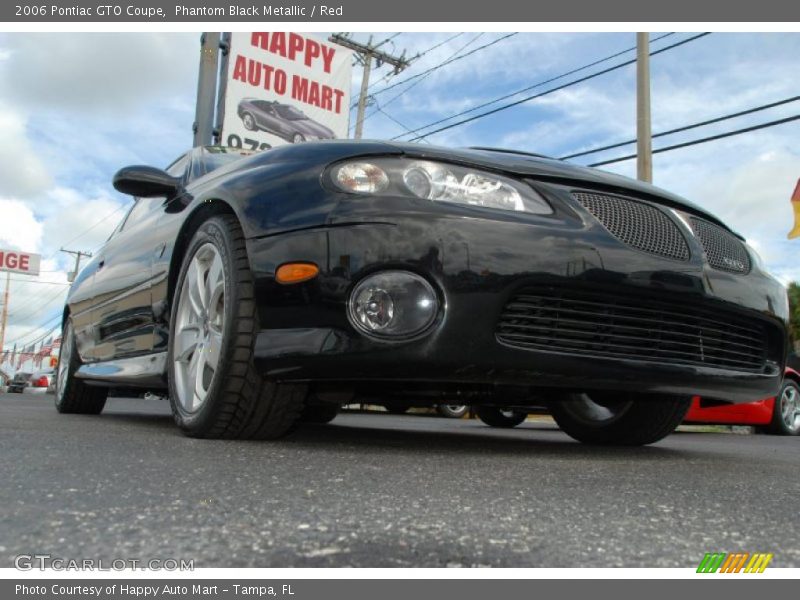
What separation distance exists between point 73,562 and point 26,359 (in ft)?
247

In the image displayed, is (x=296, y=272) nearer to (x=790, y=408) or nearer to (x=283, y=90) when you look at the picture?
(x=790, y=408)

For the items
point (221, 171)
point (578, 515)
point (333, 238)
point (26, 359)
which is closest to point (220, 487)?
point (578, 515)

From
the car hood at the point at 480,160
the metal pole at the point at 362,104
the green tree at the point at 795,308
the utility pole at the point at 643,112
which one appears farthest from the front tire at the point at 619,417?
the metal pole at the point at 362,104

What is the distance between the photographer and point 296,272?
221 centimetres

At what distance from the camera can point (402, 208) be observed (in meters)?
2.15

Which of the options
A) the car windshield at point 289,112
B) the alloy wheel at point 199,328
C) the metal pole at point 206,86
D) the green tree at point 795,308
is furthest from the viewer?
the green tree at point 795,308

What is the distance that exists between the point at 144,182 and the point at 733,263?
245 cm

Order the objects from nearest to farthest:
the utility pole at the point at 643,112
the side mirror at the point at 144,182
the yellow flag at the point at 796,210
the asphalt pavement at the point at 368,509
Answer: the asphalt pavement at the point at 368,509 < the side mirror at the point at 144,182 < the utility pole at the point at 643,112 < the yellow flag at the point at 796,210

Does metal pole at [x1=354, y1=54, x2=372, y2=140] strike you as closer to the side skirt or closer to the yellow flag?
the yellow flag

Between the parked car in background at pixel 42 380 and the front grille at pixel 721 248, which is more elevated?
→ the front grille at pixel 721 248

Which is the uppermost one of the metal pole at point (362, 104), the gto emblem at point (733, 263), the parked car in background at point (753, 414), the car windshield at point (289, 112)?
the metal pole at point (362, 104)

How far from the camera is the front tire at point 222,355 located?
92.2 inches

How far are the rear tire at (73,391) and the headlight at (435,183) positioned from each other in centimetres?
301

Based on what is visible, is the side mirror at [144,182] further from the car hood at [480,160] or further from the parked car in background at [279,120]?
the parked car in background at [279,120]
